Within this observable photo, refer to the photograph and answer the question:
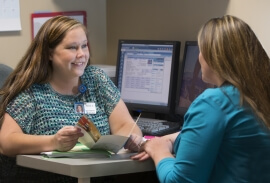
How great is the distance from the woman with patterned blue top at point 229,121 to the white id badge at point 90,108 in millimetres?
750

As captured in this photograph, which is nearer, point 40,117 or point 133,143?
point 133,143

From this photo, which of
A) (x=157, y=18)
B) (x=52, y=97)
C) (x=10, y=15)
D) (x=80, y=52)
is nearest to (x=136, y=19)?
(x=157, y=18)

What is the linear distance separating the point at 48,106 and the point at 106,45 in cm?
129

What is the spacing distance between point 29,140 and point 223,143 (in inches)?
32.2

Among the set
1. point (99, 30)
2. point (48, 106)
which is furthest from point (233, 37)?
point (99, 30)

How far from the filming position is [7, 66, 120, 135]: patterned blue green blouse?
6.87 feet

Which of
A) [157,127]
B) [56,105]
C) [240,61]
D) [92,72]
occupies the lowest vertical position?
[157,127]

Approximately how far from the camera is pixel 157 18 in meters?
3.02

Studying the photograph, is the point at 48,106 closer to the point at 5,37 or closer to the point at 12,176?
the point at 12,176

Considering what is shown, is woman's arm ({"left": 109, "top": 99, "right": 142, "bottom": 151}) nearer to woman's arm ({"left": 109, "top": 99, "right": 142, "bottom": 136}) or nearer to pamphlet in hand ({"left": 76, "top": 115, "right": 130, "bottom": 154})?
→ woman's arm ({"left": 109, "top": 99, "right": 142, "bottom": 136})

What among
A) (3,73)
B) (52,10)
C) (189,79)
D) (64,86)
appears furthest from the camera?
(52,10)

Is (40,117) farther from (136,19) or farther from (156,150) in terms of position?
(136,19)

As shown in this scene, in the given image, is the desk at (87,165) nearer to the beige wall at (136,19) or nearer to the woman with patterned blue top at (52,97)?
the woman with patterned blue top at (52,97)

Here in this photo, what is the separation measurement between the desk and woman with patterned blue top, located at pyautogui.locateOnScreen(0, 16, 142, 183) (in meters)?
0.13
